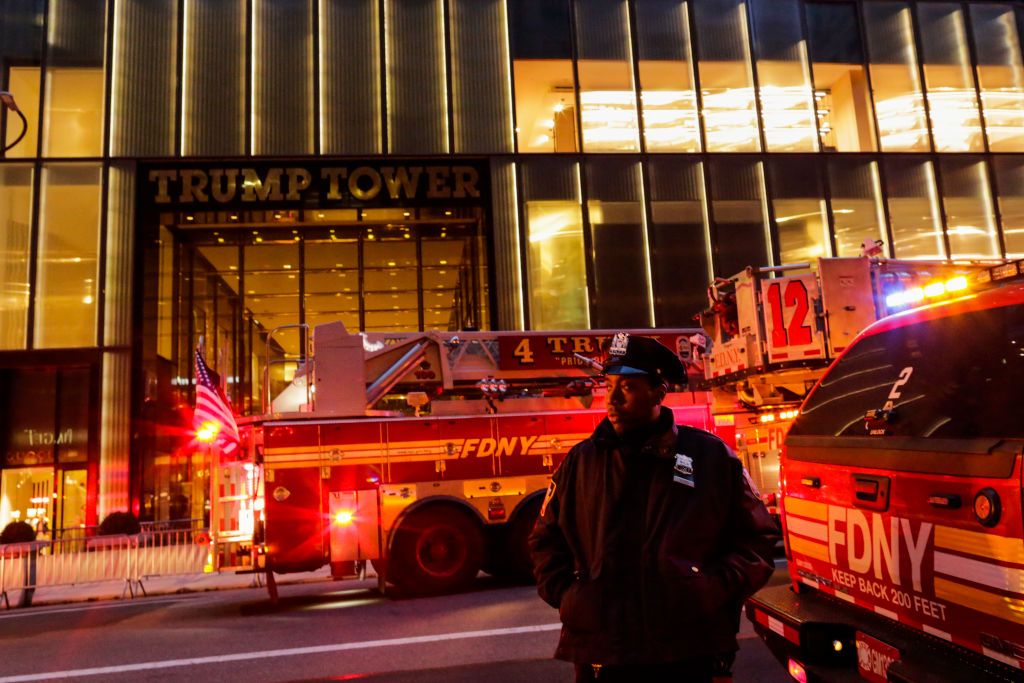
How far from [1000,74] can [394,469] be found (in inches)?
760

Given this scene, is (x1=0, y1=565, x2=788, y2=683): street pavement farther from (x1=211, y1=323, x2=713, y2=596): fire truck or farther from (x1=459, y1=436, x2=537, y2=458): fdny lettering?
(x1=459, y1=436, x2=537, y2=458): fdny lettering

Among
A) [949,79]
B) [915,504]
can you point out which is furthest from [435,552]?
[949,79]

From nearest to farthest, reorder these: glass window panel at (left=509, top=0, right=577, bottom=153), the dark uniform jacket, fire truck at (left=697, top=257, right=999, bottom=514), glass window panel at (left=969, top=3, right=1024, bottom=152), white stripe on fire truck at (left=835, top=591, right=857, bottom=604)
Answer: the dark uniform jacket, white stripe on fire truck at (left=835, top=591, right=857, bottom=604), fire truck at (left=697, top=257, right=999, bottom=514), glass window panel at (left=509, top=0, right=577, bottom=153), glass window panel at (left=969, top=3, right=1024, bottom=152)

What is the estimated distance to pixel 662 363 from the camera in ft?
8.76

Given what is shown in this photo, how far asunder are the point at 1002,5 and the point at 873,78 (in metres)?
4.35

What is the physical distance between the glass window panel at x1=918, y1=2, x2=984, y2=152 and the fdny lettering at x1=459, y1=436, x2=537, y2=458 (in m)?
15.4

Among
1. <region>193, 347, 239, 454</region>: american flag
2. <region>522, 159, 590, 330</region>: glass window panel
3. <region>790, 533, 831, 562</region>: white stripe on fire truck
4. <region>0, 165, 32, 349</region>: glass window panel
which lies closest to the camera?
<region>790, 533, 831, 562</region>: white stripe on fire truck

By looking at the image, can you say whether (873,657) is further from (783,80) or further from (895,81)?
(895,81)

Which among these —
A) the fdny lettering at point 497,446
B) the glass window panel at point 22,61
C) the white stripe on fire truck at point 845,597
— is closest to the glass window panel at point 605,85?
the fdny lettering at point 497,446

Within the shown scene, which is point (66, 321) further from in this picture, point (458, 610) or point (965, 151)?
point (965, 151)

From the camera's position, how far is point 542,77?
1858 cm

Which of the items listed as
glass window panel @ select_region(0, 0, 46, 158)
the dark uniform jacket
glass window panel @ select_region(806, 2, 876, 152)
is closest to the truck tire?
the dark uniform jacket

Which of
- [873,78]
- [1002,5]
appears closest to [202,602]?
[873,78]

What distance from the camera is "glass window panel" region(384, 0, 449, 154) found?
18000 mm
